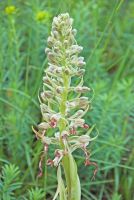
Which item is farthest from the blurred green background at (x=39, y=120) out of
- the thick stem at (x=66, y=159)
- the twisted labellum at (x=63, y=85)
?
the twisted labellum at (x=63, y=85)

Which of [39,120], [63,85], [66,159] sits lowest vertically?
[66,159]

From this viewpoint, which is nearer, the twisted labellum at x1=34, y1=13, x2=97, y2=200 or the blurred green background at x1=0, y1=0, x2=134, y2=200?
the twisted labellum at x1=34, y1=13, x2=97, y2=200

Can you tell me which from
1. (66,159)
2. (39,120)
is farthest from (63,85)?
(39,120)

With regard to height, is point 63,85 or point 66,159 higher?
point 63,85

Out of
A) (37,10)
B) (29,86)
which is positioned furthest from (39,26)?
(29,86)

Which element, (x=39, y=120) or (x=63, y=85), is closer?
(x=63, y=85)

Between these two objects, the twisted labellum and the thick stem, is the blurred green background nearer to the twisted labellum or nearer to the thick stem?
the thick stem

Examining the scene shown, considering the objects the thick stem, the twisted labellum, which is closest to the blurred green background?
the thick stem

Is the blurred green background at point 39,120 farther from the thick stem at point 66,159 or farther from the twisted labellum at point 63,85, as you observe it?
the twisted labellum at point 63,85

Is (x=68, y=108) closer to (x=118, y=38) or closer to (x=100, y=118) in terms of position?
(x=100, y=118)

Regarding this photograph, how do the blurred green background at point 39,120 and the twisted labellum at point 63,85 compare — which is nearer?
the twisted labellum at point 63,85

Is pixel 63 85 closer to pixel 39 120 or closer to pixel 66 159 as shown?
pixel 66 159
